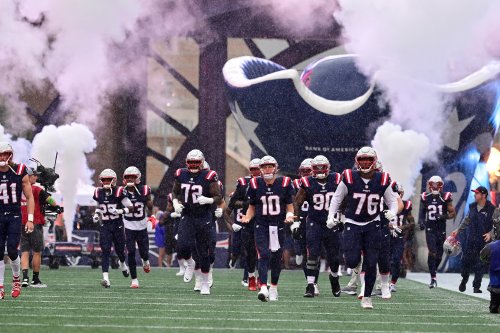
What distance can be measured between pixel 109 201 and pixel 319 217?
362cm

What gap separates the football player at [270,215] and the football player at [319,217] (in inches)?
35.7

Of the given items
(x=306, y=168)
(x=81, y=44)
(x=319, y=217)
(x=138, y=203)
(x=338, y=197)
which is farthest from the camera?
(x=81, y=44)

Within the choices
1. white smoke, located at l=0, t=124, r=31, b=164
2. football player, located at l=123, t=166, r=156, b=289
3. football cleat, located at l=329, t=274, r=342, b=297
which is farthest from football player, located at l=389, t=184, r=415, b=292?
white smoke, located at l=0, t=124, r=31, b=164

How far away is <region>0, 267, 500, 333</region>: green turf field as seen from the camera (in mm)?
11031

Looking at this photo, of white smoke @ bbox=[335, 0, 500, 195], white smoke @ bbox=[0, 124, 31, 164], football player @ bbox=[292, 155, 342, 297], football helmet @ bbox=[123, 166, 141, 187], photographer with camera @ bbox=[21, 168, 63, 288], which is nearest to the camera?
football player @ bbox=[292, 155, 342, 297]

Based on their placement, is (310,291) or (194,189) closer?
(310,291)

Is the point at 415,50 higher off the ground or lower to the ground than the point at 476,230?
higher

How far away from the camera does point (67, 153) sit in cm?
3450

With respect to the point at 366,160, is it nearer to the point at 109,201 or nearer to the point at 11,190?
the point at 11,190

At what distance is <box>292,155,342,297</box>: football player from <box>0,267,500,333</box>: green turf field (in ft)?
1.27

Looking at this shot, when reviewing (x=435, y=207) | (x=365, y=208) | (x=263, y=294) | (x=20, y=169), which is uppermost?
(x=435, y=207)

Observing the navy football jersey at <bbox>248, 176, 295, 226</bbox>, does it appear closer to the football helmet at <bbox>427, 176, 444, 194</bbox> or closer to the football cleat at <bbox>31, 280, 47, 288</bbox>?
the football cleat at <bbox>31, 280, 47, 288</bbox>

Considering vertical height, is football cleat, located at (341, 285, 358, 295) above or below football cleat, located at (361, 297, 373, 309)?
above

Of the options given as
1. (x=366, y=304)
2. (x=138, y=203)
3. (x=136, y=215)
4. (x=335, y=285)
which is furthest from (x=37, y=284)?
(x=366, y=304)
